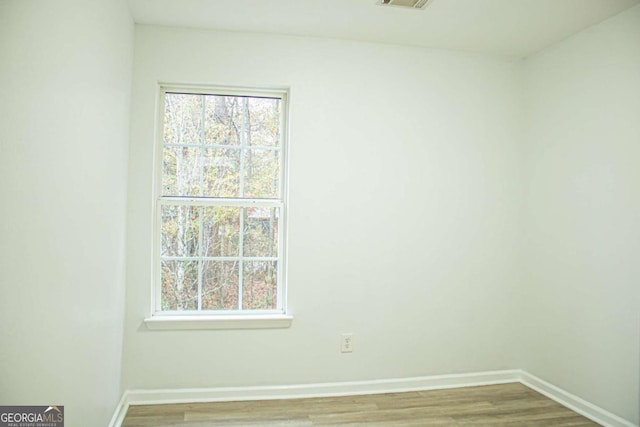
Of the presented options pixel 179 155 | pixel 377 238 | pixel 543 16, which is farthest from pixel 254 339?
pixel 543 16

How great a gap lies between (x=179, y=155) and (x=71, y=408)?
1747mm

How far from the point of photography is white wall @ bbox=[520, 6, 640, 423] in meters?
2.61

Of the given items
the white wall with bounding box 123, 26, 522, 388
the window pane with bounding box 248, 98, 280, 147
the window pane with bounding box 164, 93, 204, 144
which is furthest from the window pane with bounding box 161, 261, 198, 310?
the window pane with bounding box 248, 98, 280, 147

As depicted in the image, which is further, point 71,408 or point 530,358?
point 530,358

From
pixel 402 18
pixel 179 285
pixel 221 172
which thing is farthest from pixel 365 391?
pixel 402 18

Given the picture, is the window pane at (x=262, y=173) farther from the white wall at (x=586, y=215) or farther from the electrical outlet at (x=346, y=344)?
the white wall at (x=586, y=215)

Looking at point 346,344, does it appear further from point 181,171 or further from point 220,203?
point 181,171

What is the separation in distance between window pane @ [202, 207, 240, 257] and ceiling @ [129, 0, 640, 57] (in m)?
1.25

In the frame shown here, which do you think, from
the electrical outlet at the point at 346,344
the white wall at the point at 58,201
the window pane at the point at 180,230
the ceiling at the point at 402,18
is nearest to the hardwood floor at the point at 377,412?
the electrical outlet at the point at 346,344

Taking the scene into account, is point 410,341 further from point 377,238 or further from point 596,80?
point 596,80

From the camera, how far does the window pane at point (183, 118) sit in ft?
9.87

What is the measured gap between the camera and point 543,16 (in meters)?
2.72

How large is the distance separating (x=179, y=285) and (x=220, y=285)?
28 cm

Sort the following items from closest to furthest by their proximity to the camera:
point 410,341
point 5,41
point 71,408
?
point 5,41 < point 71,408 < point 410,341
